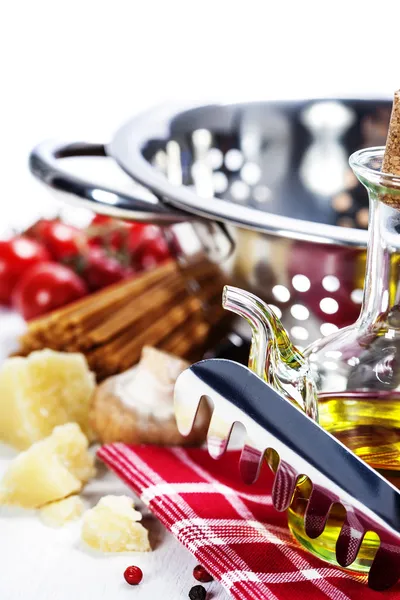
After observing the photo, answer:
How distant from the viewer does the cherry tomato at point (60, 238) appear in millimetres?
1526

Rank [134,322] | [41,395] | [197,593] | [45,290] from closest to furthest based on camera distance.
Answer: [197,593]
[41,395]
[134,322]
[45,290]

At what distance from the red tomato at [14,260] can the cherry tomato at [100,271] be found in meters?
0.10

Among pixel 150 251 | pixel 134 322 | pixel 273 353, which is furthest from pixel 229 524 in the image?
pixel 150 251

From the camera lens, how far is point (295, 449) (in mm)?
680

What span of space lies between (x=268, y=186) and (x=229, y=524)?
66 centimetres

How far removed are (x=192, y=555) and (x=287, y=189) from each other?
0.68 meters

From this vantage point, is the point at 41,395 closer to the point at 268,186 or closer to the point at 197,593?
the point at 197,593

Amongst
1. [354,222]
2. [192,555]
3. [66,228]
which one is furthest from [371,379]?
[66,228]

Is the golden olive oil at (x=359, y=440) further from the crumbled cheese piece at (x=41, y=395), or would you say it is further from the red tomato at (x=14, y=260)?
the red tomato at (x=14, y=260)

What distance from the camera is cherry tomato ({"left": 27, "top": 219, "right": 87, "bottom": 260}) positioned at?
1.53 m

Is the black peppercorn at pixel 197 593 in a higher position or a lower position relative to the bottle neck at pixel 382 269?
lower

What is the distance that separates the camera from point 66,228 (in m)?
1.57

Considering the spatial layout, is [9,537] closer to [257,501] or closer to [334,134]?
[257,501]

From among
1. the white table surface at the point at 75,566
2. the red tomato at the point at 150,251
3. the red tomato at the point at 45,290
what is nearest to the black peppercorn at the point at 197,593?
the white table surface at the point at 75,566
